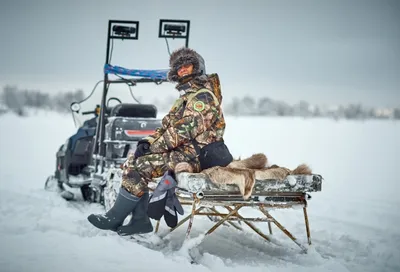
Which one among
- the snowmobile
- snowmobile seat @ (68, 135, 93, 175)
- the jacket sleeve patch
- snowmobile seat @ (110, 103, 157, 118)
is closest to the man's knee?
the jacket sleeve patch

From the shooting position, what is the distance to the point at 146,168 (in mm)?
3391

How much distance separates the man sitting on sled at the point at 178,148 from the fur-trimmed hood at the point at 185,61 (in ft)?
0.23

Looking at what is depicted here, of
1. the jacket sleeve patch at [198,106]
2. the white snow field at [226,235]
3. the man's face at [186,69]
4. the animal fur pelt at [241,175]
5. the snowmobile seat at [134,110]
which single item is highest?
the man's face at [186,69]

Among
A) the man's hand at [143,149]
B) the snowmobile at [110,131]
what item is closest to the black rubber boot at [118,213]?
the man's hand at [143,149]

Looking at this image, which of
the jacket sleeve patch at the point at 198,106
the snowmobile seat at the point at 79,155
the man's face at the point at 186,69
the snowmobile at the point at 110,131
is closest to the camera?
the jacket sleeve patch at the point at 198,106

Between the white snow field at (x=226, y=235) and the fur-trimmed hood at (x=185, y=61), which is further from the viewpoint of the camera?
the fur-trimmed hood at (x=185, y=61)

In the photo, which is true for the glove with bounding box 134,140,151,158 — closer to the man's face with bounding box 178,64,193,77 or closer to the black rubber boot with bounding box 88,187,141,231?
the black rubber boot with bounding box 88,187,141,231

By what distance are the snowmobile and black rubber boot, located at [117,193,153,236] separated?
1415 mm

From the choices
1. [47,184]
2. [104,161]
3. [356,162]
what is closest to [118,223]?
[104,161]

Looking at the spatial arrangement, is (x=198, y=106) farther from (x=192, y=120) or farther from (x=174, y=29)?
(x=174, y=29)

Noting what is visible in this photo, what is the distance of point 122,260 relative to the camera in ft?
9.07

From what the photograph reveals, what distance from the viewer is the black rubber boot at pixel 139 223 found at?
3432 mm

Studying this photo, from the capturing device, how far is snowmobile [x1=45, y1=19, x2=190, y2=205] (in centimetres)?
548

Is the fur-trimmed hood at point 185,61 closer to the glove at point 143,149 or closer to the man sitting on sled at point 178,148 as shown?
the man sitting on sled at point 178,148
